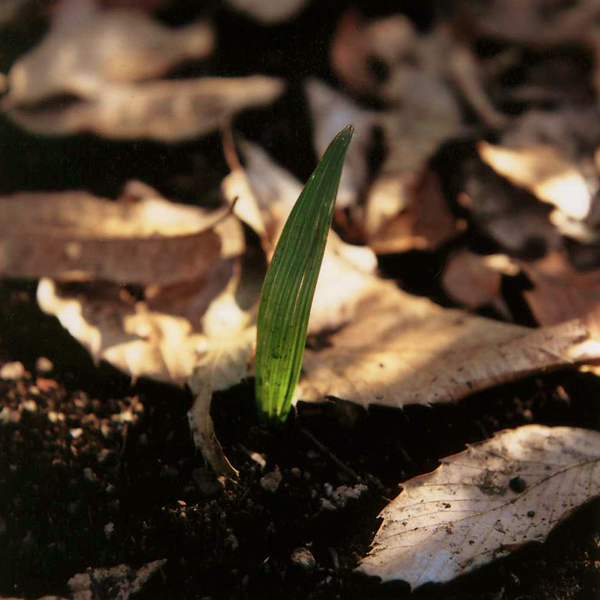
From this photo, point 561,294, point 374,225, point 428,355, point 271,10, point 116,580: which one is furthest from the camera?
point 271,10

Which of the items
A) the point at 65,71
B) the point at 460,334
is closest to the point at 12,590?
the point at 460,334

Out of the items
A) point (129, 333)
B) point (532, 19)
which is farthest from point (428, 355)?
point (532, 19)

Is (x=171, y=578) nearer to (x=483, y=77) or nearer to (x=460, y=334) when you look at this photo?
(x=460, y=334)

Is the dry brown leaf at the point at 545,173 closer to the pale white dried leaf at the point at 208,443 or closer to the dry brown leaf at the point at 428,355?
the dry brown leaf at the point at 428,355

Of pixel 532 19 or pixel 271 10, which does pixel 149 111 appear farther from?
pixel 532 19

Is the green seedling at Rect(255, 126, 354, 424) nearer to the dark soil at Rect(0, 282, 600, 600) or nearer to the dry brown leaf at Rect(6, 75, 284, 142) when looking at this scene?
the dark soil at Rect(0, 282, 600, 600)

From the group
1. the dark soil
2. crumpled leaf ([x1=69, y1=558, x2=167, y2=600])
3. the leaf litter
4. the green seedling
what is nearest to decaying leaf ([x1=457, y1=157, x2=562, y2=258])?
the leaf litter
